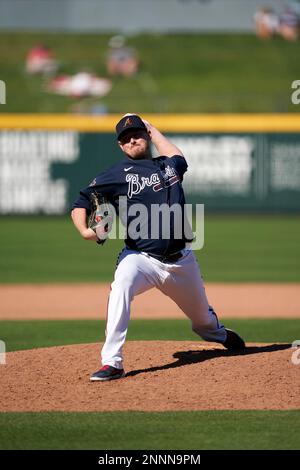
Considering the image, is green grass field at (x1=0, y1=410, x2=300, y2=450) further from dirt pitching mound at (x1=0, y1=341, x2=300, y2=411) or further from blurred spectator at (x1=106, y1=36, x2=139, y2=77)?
blurred spectator at (x1=106, y1=36, x2=139, y2=77)

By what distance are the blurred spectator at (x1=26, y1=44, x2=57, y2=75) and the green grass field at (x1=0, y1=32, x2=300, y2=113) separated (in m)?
0.28

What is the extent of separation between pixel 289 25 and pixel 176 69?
4.79m

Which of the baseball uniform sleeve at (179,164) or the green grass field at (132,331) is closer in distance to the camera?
the baseball uniform sleeve at (179,164)

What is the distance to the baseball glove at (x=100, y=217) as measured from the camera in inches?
223

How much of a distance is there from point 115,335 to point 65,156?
17.0 meters

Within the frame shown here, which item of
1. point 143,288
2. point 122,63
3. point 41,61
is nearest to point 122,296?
point 143,288

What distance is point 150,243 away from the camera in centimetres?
592

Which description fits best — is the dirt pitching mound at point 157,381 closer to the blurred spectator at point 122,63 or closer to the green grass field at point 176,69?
the green grass field at point 176,69

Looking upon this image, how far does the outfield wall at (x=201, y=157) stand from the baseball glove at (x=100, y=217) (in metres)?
16.5

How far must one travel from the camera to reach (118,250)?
18.5m

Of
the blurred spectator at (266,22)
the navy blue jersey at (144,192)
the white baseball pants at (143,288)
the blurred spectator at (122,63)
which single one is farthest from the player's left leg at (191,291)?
the blurred spectator at (266,22)

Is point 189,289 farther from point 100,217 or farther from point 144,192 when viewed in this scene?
point 100,217

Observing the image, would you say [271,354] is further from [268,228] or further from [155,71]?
[155,71]
